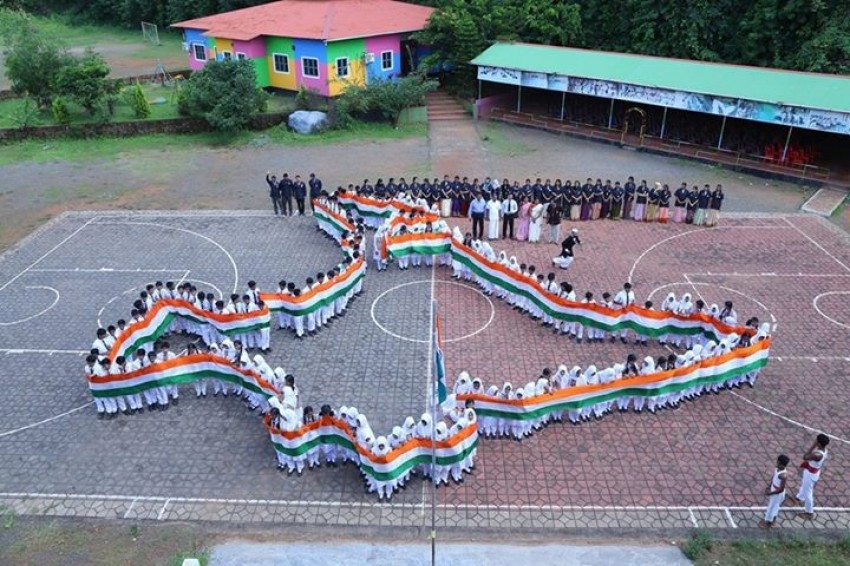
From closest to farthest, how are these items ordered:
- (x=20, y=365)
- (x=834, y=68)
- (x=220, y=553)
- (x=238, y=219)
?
(x=220, y=553)
(x=20, y=365)
(x=238, y=219)
(x=834, y=68)

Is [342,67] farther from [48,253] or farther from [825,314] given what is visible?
[825,314]

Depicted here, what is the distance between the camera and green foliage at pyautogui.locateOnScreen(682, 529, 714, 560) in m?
10.0

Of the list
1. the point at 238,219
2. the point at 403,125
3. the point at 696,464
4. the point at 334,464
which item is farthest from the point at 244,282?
the point at 403,125

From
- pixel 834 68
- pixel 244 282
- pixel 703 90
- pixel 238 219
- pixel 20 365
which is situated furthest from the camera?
pixel 834 68

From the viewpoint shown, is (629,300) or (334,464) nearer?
(334,464)

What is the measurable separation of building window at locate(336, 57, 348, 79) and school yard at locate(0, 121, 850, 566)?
10.4 metres

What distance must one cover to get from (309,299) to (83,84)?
23.0 metres

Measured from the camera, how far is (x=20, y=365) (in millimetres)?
14711

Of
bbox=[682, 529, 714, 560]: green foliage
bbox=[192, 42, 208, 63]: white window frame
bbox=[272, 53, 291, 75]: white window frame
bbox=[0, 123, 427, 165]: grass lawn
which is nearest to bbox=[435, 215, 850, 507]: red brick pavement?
bbox=[682, 529, 714, 560]: green foliage

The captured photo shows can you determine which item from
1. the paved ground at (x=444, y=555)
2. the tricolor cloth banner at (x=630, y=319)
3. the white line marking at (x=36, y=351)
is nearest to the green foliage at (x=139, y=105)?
the white line marking at (x=36, y=351)

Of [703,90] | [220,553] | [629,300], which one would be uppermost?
[703,90]

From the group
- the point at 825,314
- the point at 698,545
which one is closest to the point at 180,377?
the point at 698,545

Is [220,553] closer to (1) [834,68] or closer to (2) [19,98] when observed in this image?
(1) [834,68]

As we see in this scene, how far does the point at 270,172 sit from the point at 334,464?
17369mm
